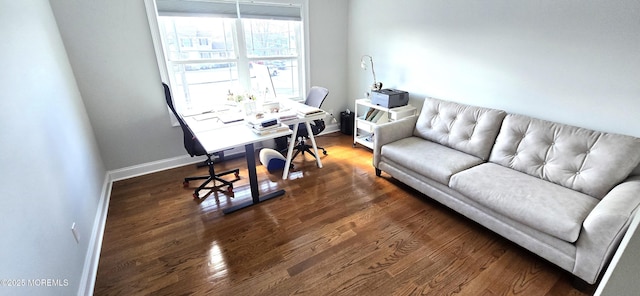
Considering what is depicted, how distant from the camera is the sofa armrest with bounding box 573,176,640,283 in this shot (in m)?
1.50

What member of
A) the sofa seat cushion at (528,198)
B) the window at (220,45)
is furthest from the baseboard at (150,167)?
the sofa seat cushion at (528,198)

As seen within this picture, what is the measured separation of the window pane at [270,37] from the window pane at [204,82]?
411mm

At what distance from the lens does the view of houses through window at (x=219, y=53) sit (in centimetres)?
315

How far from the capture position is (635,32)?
1874mm

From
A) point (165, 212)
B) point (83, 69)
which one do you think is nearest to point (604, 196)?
point (165, 212)

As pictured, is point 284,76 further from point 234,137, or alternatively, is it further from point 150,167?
point 150,167

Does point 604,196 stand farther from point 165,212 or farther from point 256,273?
point 165,212

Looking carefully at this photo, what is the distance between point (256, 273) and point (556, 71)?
2891 millimetres

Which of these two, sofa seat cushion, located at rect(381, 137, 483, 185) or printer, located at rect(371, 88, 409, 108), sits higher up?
printer, located at rect(371, 88, 409, 108)

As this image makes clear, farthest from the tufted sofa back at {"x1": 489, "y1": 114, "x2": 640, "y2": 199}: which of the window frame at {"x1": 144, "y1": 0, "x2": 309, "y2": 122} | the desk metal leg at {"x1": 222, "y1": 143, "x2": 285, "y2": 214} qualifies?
the window frame at {"x1": 144, "y1": 0, "x2": 309, "y2": 122}

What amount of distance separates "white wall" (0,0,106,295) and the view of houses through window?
1.00 metres

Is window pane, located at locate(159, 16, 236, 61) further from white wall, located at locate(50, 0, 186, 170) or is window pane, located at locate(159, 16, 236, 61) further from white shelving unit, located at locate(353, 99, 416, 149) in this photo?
white shelving unit, located at locate(353, 99, 416, 149)

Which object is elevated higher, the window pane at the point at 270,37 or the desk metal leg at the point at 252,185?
the window pane at the point at 270,37

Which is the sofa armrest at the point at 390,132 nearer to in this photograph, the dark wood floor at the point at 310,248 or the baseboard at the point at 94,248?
the dark wood floor at the point at 310,248
